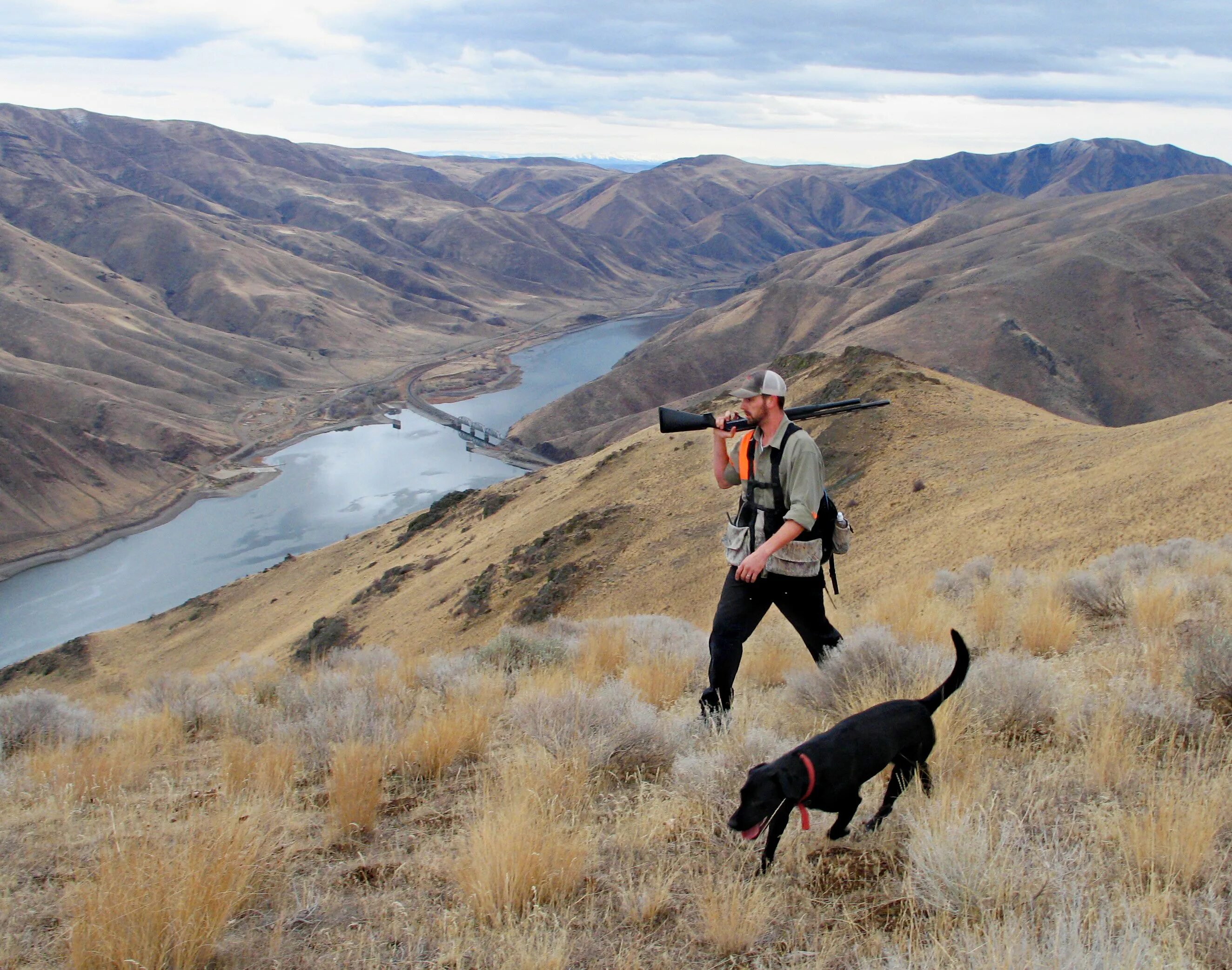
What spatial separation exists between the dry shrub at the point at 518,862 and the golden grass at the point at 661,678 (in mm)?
1906

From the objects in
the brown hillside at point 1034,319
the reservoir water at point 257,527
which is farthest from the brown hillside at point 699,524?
the brown hillside at point 1034,319

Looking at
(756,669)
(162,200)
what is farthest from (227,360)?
(756,669)

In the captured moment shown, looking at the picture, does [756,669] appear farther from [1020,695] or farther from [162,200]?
[162,200]

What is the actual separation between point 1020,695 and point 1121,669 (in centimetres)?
102

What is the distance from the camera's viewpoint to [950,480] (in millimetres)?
15961

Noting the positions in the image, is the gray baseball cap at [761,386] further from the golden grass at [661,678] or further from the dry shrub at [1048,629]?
the dry shrub at [1048,629]

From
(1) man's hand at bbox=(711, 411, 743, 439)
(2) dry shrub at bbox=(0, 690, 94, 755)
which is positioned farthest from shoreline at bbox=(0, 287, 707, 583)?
(1) man's hand at bbox=(711, 411, 743, 439)

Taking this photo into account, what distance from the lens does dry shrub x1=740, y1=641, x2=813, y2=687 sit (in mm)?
5605

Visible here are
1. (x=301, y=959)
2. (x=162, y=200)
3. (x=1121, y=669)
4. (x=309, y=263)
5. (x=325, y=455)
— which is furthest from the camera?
(x=162, y=200)

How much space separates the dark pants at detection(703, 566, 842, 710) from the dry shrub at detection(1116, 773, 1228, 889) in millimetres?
1803

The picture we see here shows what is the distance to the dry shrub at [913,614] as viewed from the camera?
5719 mm

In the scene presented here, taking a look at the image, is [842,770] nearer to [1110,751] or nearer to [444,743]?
[1110,751]

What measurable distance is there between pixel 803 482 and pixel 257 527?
5653 cm

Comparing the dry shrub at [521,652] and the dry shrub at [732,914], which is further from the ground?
the dry shrub at [732,914]
